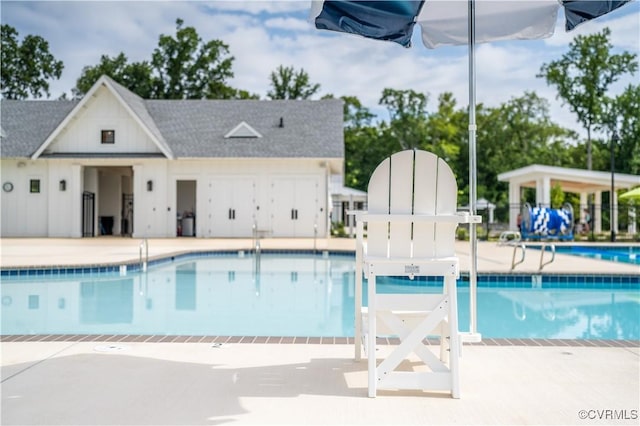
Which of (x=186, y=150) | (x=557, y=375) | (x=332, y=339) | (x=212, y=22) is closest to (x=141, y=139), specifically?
(x=186, y=150)

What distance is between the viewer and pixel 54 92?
34.8m

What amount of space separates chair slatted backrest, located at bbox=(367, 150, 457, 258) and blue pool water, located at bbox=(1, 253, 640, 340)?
108 inches

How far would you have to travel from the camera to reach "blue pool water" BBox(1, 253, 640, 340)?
6.07m

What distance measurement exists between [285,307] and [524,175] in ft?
56.4

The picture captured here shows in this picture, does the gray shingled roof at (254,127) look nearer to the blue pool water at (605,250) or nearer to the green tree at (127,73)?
the blue pool water at (605,250)

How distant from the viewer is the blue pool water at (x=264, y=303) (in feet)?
19.9

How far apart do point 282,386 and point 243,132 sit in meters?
17.4

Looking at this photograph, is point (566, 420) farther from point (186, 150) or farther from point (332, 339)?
point (186, 150)

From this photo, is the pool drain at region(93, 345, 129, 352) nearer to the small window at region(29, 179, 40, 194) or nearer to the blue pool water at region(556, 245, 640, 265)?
the blue pool water at region(556, 245, 640, 265)

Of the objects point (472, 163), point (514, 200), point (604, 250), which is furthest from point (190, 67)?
point (472, 163)

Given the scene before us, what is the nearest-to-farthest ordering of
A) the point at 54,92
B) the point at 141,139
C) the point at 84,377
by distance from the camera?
the point at 84,377
the point at 141,139
the point at 54,92

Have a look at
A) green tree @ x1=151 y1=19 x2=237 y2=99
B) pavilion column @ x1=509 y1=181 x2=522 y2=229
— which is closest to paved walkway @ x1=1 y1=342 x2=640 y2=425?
pavilion column @ x1=509 y1=181 x2=522 y2=229

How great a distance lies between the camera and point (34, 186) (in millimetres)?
19219

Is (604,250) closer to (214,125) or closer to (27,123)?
(214,125)
